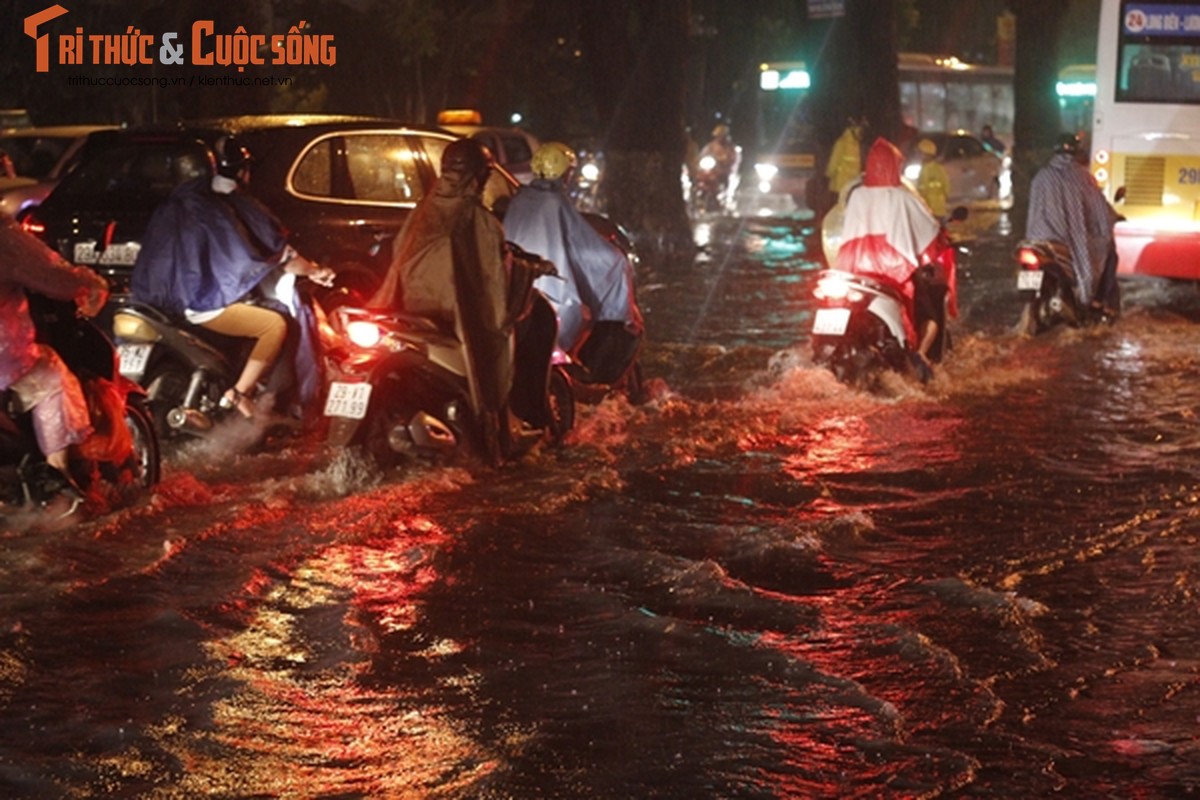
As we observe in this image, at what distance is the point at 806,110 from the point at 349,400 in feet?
91.4

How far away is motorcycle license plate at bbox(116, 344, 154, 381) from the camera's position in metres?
9.15

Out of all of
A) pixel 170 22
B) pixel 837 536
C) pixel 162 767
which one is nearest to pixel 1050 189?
pixel 837 536

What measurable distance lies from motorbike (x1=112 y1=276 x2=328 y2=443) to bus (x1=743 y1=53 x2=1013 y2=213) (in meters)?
21.8

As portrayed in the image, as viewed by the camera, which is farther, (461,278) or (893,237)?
(893,237)

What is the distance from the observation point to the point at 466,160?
886 cm

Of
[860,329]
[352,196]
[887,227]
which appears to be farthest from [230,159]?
[887,227]

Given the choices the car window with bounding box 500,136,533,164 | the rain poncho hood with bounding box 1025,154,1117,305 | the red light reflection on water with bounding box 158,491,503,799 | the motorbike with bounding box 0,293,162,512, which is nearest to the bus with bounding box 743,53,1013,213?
the car window with bounding box 500,136,533,164

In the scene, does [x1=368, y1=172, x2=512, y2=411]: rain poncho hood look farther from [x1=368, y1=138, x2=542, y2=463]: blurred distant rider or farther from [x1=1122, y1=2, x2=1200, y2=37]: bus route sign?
[x1=1122, y1=2, x2=1200, y2=37]: bus route sign

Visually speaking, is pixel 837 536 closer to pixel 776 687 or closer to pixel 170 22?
pixel 776 687

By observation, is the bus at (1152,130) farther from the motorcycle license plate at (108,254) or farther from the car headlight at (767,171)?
the car headlight at (767,171)

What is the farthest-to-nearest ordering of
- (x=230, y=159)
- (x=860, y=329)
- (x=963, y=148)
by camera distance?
1. (x=963, y=148)
2. (x=860, y=329)
3. (x=230, y=159)

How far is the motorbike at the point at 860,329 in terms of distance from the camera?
11430 mm

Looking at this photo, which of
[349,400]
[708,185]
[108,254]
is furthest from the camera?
[708,185]

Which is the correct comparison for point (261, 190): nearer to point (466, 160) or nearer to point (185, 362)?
point (185, 362)
